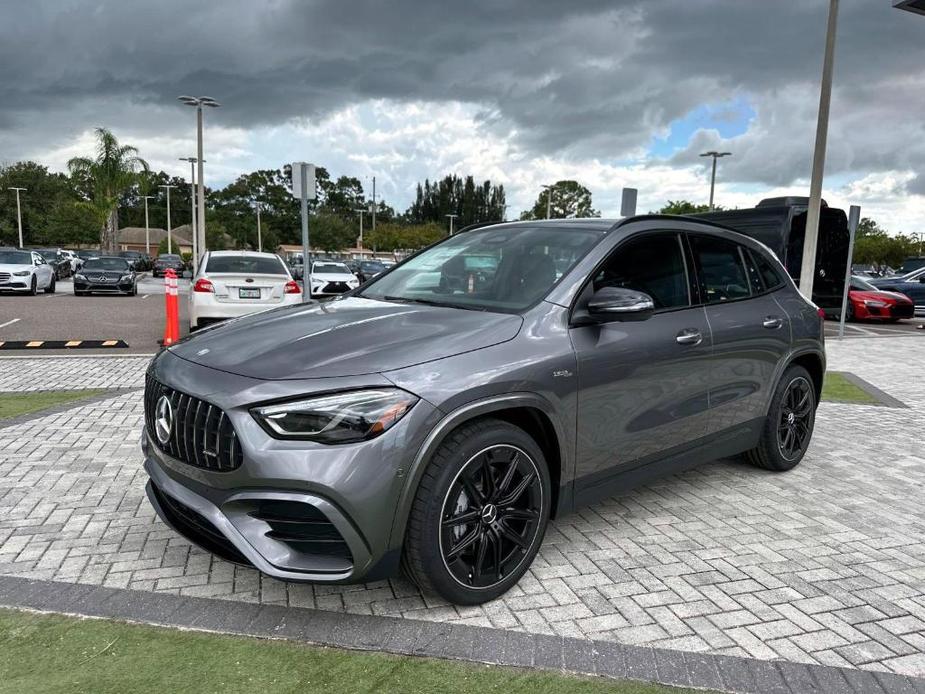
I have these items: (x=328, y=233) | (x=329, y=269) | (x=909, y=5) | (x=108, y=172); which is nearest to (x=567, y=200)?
(x=328, y=233)

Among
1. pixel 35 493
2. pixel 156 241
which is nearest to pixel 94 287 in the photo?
pixel 35 493

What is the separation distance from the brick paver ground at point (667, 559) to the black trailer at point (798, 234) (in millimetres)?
10629

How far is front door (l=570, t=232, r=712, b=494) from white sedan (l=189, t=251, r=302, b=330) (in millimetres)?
8047

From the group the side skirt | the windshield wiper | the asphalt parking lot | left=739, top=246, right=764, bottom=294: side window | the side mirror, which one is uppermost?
left=739, top=246, right=764, bottom=294: side window

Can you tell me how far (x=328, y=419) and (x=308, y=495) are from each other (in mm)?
284

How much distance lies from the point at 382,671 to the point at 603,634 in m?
0.92

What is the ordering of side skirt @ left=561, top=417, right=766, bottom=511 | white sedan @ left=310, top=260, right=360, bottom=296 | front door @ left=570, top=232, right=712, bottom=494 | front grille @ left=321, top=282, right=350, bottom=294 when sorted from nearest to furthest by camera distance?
front door @ left=570, top=232, right=712, bottom=494, side skirt @ left=561, top=417, right=766, bottom=511, front grille @ left=321, top=282, right=350, bottom=294, white sedan @ left=310, top=260, right=360, bottom=296

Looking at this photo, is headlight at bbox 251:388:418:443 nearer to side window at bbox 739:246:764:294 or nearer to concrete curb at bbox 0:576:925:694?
concrete curb at bbox 0:576:925:694

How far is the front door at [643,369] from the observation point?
345cm

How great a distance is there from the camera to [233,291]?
37.4 feet

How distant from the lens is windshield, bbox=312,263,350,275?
24.9 m

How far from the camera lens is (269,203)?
107500 mm

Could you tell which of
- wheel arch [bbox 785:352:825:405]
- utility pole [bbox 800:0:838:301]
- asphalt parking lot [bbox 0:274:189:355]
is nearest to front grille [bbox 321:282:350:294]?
asphalt parking lot [bbox 0:274:189:355]

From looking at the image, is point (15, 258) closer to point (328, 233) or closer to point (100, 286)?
point (100, 286)
